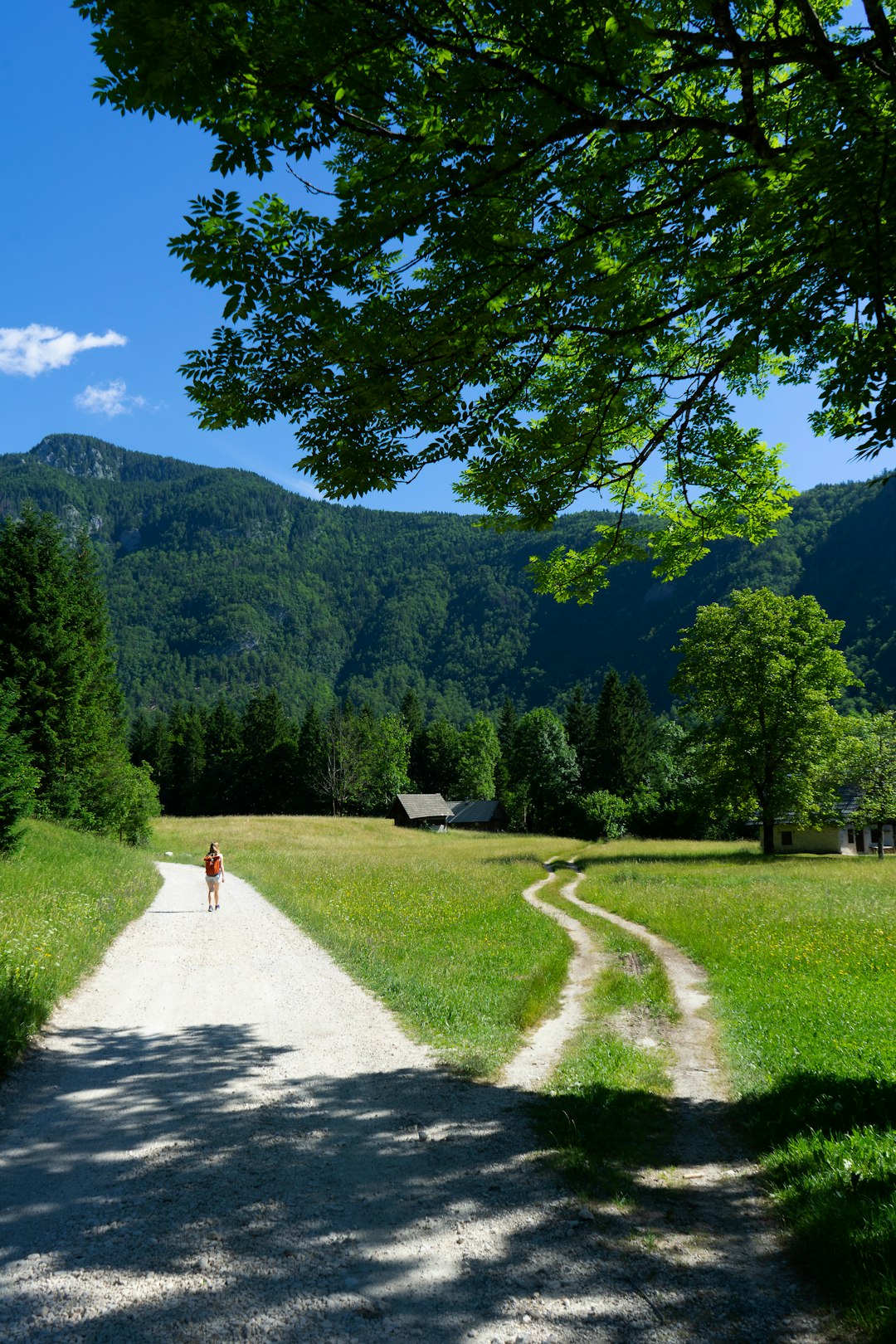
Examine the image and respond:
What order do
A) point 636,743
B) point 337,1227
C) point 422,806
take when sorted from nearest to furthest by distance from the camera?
point 337,1227 → point 636,743 → point 422,806

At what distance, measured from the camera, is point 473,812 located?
8256cm

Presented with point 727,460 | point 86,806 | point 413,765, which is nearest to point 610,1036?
point 727,460

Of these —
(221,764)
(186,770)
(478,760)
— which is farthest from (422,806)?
(186,770)

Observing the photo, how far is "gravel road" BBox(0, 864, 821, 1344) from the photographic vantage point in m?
3.49

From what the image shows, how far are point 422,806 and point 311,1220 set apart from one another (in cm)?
7586

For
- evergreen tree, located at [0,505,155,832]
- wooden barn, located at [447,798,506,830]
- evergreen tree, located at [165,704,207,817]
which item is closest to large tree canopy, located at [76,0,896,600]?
evergreen tree, located at [0,505,155,832]

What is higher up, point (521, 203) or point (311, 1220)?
point (521, 203)

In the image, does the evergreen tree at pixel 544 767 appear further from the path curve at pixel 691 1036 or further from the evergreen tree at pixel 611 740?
the path curve at pixel 691 1036

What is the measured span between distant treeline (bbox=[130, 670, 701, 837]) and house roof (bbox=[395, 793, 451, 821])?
8987 millimetres

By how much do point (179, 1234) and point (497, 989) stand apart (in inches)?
257

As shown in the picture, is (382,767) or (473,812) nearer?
(473,812)

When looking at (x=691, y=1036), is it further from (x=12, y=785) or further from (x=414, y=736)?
(x=414, y=736)

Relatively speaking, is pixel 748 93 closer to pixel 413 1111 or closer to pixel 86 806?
pixel 413 1111

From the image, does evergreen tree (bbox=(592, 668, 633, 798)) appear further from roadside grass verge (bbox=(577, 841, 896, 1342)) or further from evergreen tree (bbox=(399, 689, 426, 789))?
roadside grass verge (bbox=(577, 841, 896, 1342))
